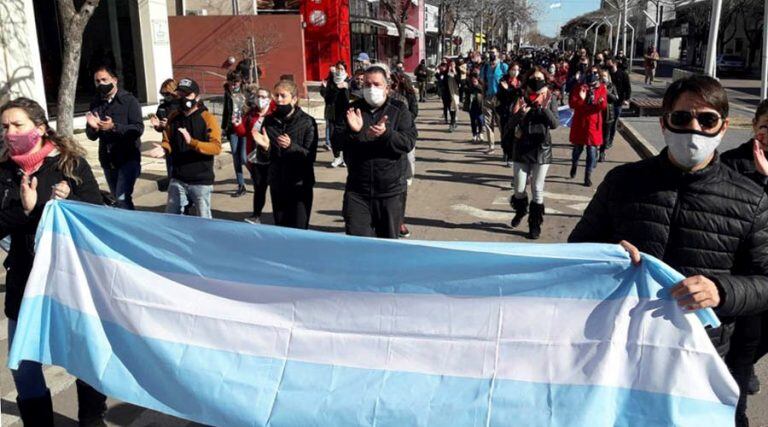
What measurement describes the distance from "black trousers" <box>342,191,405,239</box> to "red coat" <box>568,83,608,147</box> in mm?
6128

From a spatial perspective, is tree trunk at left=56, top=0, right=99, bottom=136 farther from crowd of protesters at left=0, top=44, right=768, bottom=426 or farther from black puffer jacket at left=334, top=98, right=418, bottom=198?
black puffer jacket at left=334, top=98, right=418, bottom=198

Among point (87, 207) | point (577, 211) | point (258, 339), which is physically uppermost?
point (87, 207)

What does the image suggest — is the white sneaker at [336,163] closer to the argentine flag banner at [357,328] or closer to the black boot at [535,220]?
the black boot at [535,220]

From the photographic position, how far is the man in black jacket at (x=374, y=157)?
5527 millimetres

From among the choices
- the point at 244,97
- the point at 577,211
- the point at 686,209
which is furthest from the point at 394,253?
the point at 244,97

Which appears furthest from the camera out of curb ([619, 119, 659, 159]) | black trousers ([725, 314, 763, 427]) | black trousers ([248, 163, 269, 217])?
curb ([619, 119, 659, 159])

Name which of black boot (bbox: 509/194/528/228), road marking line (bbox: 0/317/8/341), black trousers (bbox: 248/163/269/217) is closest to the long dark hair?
road marking line (bbox: 0/317/8/341)

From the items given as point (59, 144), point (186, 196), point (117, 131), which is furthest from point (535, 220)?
point (59, 144)

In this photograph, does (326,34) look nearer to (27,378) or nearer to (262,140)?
(262,140)

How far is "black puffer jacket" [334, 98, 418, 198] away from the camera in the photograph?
18.2 feet

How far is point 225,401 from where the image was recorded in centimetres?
325

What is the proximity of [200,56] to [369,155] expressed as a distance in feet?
86.3

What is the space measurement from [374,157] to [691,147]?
311 centimetres

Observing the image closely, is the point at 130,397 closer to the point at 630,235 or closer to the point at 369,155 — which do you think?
the point at 630,235
